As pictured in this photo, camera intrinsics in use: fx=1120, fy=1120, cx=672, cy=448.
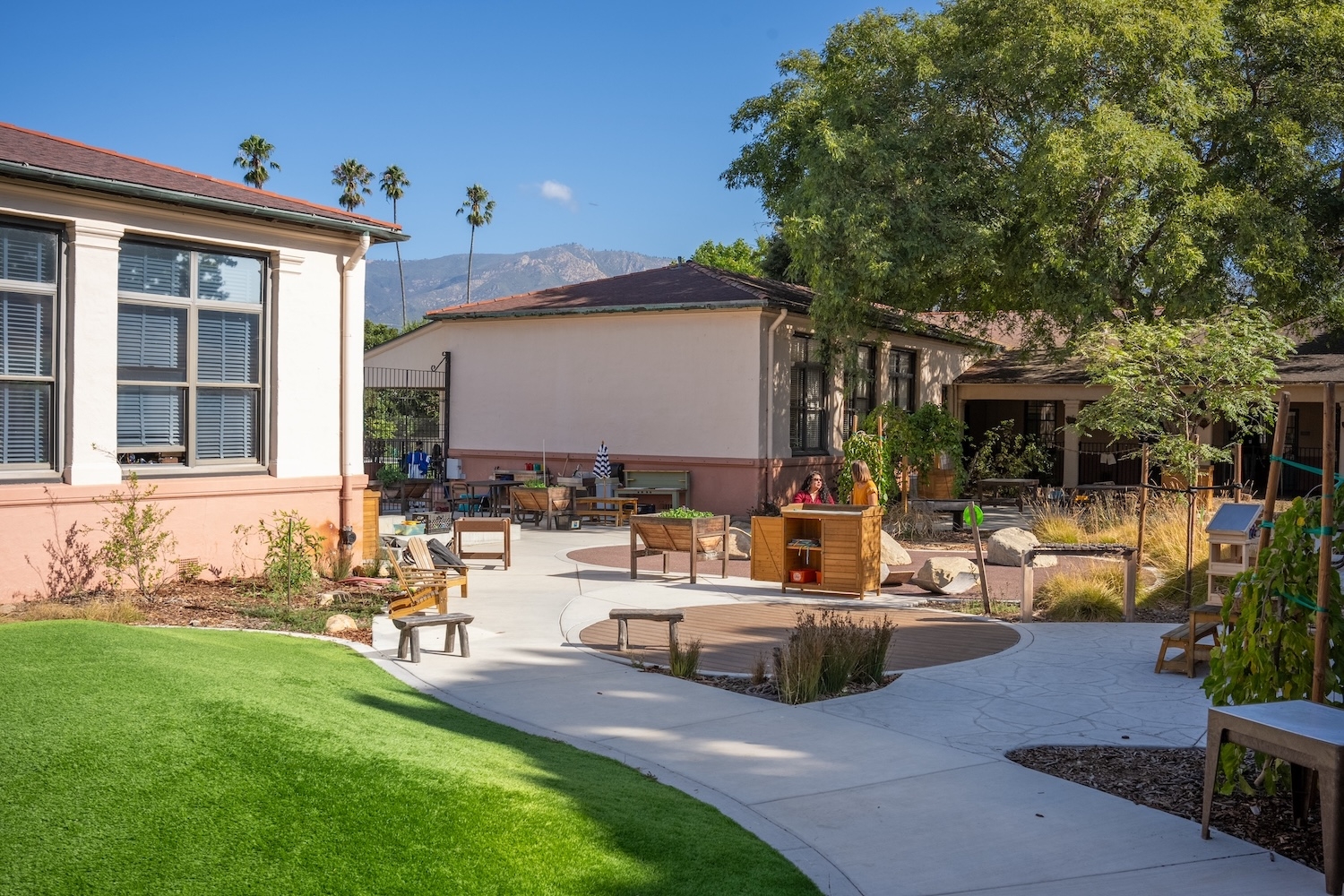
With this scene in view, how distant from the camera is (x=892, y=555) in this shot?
15.4m

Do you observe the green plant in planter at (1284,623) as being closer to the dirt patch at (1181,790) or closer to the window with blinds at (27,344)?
the dirt patch at (1181,790)

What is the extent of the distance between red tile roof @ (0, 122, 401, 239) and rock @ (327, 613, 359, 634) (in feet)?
14.8

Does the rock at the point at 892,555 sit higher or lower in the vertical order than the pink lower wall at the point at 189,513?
lower

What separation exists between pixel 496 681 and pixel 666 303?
570 inches

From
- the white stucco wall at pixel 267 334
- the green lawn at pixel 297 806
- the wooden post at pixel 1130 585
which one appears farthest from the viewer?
the wooden post at pixel 1130 585

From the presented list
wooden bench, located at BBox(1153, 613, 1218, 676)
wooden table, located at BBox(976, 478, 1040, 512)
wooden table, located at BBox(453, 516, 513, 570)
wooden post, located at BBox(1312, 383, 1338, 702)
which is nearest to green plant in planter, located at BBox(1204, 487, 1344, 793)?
wooden post, located at BBox(1312, 383, 1338, 702)

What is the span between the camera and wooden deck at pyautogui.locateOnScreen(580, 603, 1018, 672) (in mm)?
9609

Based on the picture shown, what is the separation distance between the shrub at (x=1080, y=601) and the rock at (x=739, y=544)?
5.37 m

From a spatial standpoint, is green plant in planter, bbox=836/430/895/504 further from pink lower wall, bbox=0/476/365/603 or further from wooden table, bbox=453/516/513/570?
pink lower wall, bbox=0/476/365/603

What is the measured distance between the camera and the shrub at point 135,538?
35.8 feet

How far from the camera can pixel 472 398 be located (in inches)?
1016

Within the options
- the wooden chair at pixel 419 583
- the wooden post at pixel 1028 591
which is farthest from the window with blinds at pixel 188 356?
the wooden post at pixel 1028 591

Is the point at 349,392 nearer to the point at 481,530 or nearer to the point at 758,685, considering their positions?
the point at 481,530

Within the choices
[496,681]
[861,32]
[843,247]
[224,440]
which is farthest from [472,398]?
[496,681]
